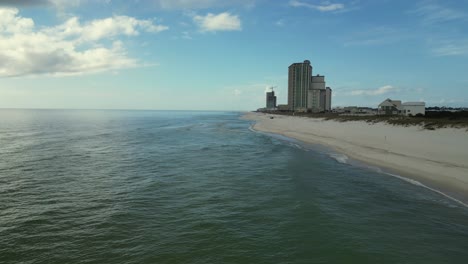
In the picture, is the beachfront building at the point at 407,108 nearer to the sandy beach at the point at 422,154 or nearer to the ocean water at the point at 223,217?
the sandy beach at the point at 422,154

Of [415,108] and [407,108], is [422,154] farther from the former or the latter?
[407,108]

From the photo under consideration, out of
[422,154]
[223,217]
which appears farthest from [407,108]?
[223,217]

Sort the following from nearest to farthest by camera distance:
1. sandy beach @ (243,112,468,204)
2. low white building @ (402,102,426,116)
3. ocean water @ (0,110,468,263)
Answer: ocean water @ (0,110,468,263), sandy beach @ (243,112,468,204), low white building @ (402,102,426,116)

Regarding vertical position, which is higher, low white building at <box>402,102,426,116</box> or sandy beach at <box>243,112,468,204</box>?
low white building at <box>402,102,426,116</box>

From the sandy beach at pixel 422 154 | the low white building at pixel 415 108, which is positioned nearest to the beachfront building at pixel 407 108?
the low white building at pixel 415 108

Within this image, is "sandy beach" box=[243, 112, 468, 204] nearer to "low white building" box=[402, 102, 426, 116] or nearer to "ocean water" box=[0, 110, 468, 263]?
"ocean water" box=[0, 110, 468, 263]

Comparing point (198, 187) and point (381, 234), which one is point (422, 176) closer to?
point (381, 234)

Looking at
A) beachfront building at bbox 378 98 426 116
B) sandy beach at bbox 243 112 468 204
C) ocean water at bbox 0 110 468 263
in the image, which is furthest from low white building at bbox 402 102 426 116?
ocean water at bbox 0 110 468 263

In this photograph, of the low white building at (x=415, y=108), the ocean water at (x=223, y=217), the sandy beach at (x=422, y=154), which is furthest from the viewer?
the low white building at (x=415, y=108)
